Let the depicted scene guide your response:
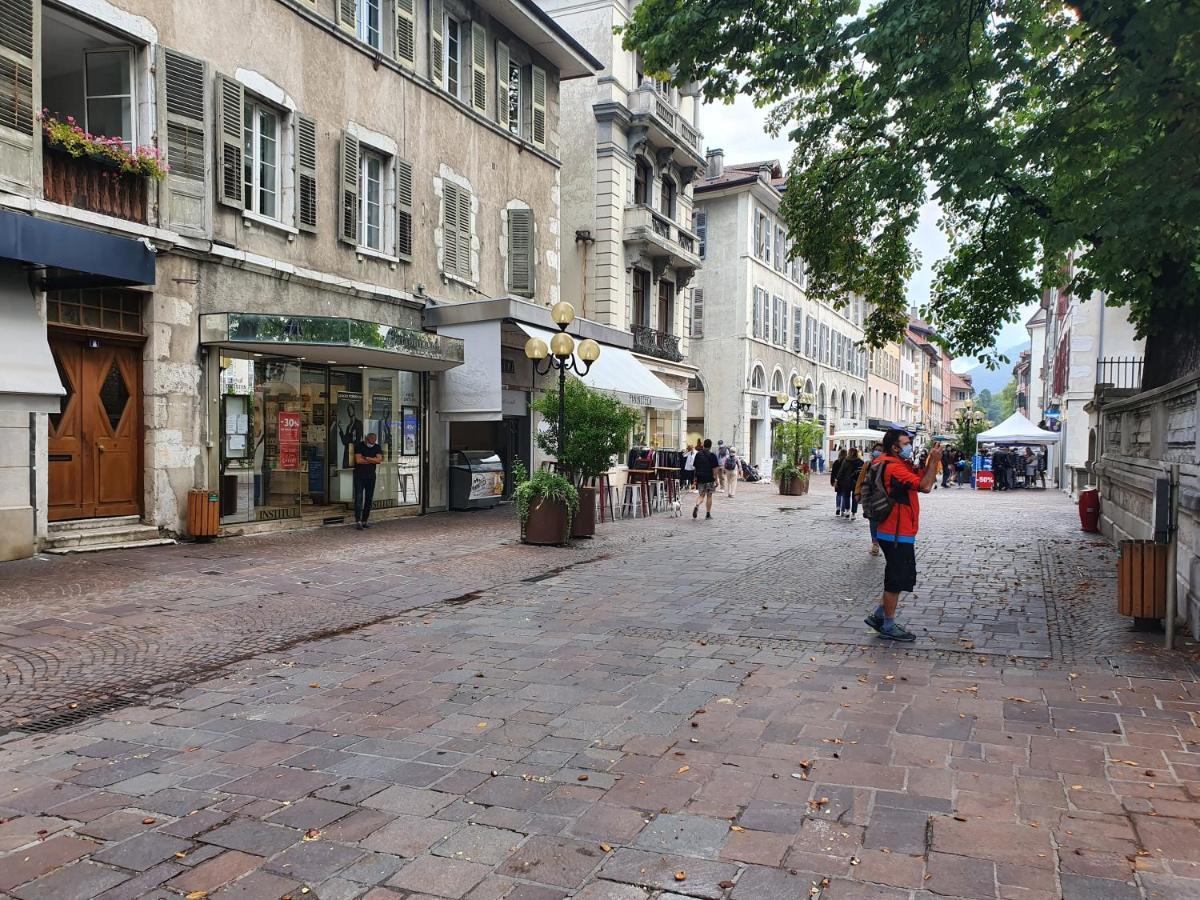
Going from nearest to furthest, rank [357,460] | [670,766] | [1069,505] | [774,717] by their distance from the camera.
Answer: [670,766], [774,717], [357,460], [1069,505]

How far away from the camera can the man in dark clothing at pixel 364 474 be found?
46.5ft

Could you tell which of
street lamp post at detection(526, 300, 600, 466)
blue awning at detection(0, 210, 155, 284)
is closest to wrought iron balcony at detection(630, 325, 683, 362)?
street lamp post at detection(526, 300, 600, 466)

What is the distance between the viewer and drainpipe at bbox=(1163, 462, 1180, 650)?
6559 millimetres

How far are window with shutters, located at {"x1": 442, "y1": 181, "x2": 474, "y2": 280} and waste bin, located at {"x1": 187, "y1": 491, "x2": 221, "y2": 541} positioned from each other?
718cm

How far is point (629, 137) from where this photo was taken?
2588 centimetres

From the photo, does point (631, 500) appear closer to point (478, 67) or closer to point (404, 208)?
point (404, 208)

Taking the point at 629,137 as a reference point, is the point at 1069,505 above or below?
below

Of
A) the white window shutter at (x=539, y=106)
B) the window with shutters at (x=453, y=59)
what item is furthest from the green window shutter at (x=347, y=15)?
the white window shutter at (x=539, y=106)

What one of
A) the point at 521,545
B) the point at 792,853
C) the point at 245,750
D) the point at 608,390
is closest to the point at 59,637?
the point at 245,750

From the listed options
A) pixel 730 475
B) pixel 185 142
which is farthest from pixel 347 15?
pixel 730 475

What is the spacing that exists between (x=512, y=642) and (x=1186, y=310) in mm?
9804

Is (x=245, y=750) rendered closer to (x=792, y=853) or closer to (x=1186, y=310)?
(x=792, y=853)

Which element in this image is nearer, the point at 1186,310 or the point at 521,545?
the point at 1186,310

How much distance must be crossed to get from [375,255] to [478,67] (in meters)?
5.25
